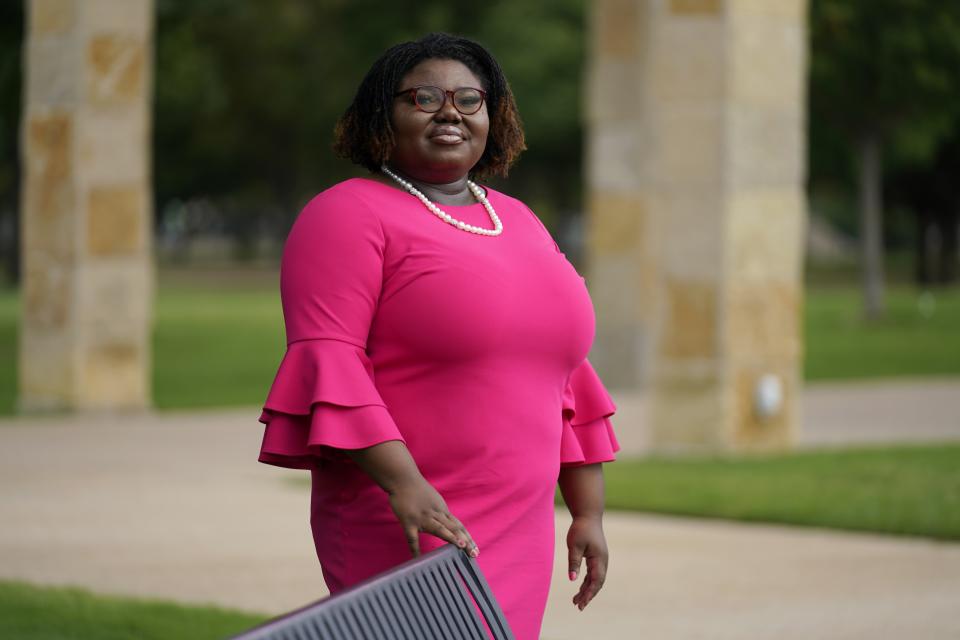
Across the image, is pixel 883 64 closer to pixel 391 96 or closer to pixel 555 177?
pixel 391 96

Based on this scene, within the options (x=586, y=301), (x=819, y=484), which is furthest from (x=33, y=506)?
(x=586, y=301)

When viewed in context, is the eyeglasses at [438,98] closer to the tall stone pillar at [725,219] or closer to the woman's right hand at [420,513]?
the woman's right hand at [420,513]

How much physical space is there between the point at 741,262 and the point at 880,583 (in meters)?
5.49

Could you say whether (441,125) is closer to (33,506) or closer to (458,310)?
(458,310)

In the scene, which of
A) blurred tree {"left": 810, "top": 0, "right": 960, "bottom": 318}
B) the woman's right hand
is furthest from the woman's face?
blurred tree {"left": 810, "top": 0, "right": 960, "bottom": 318}

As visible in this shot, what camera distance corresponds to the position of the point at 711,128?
13008 millimetres

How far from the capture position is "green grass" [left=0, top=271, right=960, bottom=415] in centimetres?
2019

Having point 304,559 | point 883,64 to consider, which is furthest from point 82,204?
point 883,64

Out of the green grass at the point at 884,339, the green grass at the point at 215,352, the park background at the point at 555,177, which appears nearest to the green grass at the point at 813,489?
the park background at the point at 555,177

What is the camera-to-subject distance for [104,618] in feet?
22.2

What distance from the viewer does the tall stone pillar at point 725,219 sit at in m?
13.0

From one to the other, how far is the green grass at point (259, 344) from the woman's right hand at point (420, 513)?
48.0 ft

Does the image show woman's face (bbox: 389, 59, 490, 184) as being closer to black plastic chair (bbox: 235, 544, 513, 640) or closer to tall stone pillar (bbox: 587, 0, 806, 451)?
black plastic chair (bbox: 235, 544, 513, 640)

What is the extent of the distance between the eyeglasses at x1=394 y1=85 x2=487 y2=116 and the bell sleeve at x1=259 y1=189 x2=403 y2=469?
0.28 m
